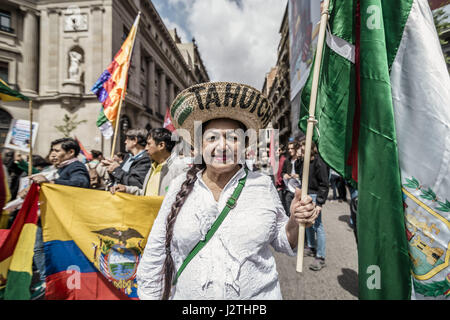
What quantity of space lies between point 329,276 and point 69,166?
3943 mm

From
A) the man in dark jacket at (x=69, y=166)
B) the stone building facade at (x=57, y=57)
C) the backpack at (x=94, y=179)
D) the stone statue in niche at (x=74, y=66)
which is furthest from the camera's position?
the stone statue in niche at (x=74, y=66)

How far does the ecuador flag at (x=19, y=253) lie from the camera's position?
202cm

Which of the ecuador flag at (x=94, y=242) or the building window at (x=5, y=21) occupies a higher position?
the building window at (x=5, y=21)

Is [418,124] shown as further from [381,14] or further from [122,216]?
[122,216]

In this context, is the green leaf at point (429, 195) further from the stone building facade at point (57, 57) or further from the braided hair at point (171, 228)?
the stone building facade at point (57, 57)

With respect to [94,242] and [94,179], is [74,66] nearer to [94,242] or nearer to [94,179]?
Result: [94,179]

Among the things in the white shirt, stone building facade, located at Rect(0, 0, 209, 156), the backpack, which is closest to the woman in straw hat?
the white shirt

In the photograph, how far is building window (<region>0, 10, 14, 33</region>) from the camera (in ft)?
50.8

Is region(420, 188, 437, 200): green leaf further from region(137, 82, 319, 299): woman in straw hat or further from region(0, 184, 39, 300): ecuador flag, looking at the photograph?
region(0, 184, 39, 300): ecuador flag

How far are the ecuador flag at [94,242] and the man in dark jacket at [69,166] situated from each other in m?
0.32

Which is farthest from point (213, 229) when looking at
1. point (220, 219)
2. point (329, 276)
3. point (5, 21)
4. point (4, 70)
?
point (5, 21)

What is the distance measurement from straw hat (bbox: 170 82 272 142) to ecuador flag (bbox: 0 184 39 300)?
6.82 ft

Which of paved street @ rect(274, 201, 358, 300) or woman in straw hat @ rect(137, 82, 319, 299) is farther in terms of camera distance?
paved street @ rect(274, 201, 358, 300)

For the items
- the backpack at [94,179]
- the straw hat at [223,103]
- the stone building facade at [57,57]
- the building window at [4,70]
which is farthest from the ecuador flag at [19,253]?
the building window at [4,70]
